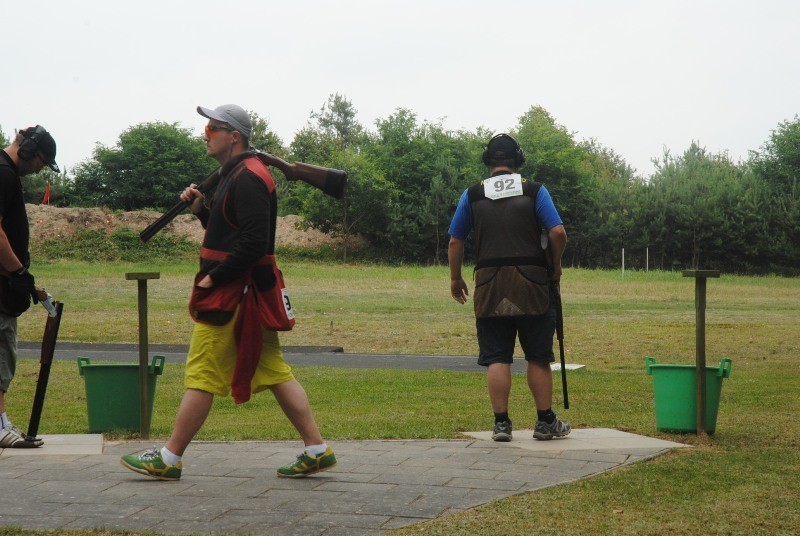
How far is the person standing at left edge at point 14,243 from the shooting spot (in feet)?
19.5

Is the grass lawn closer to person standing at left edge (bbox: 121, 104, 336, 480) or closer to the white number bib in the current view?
person standing at left edge (bbox: 121, 104, 336, 480)

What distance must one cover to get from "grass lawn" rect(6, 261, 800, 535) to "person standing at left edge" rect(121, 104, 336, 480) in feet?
4.61

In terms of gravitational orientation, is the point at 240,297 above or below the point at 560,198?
below

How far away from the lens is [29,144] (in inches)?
239

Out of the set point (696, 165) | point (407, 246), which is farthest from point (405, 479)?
point (696, 165)

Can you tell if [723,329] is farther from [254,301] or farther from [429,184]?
[429,184]

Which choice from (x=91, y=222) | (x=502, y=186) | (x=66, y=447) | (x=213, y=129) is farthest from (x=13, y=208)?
(x=91, y=222)

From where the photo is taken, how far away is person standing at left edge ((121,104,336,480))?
16.2 ft

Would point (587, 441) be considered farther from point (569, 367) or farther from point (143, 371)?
point (569, 367)

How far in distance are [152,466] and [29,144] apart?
232 centimetres

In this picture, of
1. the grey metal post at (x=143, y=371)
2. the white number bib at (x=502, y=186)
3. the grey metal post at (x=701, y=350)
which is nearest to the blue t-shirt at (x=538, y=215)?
the white number bib at (x=502, y=186)

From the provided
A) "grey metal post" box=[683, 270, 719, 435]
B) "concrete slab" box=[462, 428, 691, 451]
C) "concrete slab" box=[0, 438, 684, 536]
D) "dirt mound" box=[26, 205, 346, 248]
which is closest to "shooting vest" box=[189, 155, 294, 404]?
"concrete slab" box=[0, 438, 684, 536]

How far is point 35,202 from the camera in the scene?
198 feet

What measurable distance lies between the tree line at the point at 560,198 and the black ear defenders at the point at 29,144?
1925 inches
